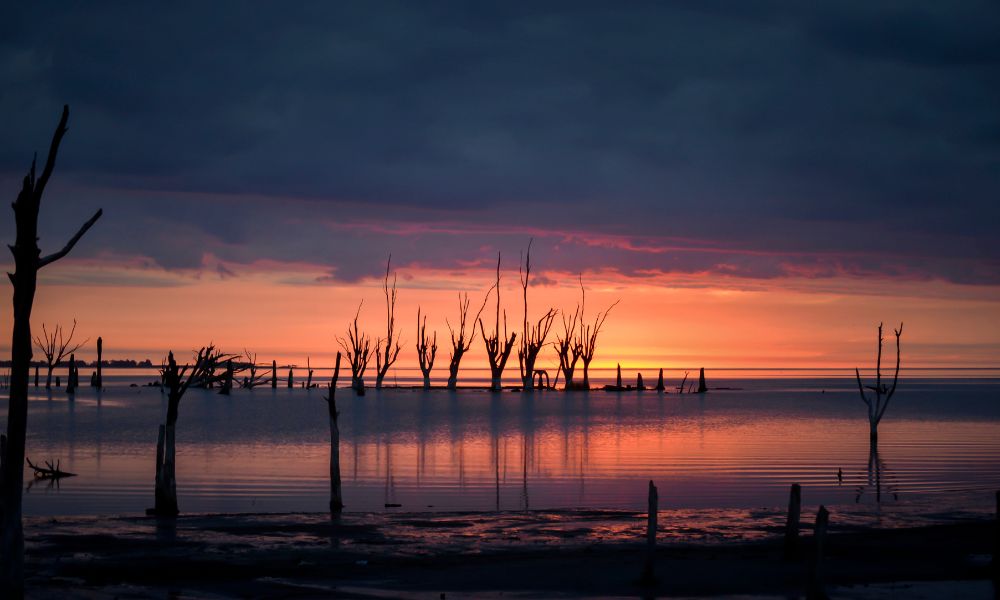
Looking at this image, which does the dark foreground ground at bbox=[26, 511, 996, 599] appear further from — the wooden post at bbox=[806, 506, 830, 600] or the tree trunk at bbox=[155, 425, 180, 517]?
the wooden post at bbox=[806, 506, 830, 600]

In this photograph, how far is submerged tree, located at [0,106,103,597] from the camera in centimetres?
848

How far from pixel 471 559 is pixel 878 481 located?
42.4ft

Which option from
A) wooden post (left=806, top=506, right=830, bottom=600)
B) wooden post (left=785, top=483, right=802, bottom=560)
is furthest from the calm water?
wooden post (left=806, top=506, right=830, bottom=600)

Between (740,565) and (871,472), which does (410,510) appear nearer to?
(740,565)

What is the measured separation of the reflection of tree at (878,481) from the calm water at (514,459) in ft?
0.15

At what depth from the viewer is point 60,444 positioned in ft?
100

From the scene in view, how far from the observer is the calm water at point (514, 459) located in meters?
19.8

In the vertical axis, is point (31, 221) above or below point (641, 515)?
above

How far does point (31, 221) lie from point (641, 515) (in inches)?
421

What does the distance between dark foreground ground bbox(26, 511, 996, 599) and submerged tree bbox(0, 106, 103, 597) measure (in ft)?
6.48

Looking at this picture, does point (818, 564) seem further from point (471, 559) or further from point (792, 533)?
point (471, 559)

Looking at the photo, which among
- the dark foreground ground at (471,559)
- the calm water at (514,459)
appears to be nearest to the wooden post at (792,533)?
the dark foreground ground at (471,559)

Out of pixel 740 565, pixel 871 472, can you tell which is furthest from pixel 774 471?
pixel 740 565

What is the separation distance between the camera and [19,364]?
863cm
